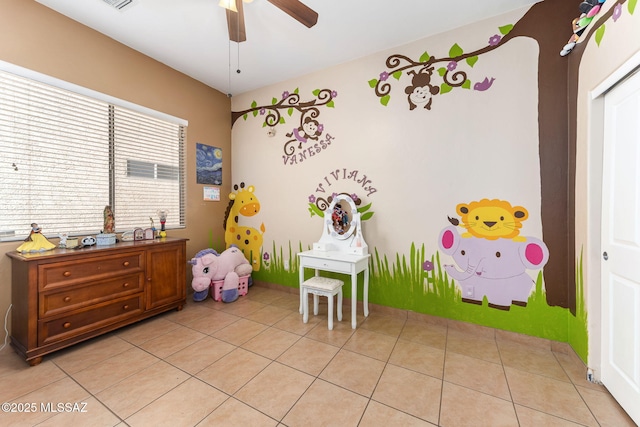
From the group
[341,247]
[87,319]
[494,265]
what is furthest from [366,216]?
[87,319]

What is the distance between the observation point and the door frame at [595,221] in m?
→ 1.68

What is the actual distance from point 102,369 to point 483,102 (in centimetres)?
395

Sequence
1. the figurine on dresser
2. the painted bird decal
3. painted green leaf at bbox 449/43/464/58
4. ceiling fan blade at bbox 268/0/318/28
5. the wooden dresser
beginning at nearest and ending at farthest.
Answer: ceiling fan blade at bbox 268/0/318/28 → the wooden dresser → the figurine on dresser → the painted bird decal → painted green leaf at bbox 449/43/464/58

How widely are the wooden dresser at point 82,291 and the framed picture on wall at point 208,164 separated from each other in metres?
1.19

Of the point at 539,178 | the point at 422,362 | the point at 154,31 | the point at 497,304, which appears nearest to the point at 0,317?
the point at 154,31

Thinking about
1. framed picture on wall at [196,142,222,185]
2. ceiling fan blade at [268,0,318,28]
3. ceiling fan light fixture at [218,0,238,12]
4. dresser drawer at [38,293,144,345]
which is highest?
ceiling fan light fixture at [218,0,238,12]

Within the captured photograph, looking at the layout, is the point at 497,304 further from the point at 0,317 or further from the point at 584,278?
the point at 0,317

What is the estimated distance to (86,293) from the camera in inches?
85.0

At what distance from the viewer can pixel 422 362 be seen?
6.46ft

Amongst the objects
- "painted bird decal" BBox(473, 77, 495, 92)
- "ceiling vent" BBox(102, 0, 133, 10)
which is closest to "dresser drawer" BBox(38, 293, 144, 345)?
"ceiling vent" BBox(102, 0, 133, 10)

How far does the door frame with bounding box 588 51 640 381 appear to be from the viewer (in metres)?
1.68

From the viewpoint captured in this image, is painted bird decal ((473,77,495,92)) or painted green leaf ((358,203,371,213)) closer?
painted bird decal ((473,77,495,92))

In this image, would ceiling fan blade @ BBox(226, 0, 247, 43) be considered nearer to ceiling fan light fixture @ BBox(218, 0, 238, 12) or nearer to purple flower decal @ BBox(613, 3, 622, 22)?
ceiling fan light fixture @ BBox(218, 0, 238, 12)

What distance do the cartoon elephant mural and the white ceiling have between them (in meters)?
2.04
